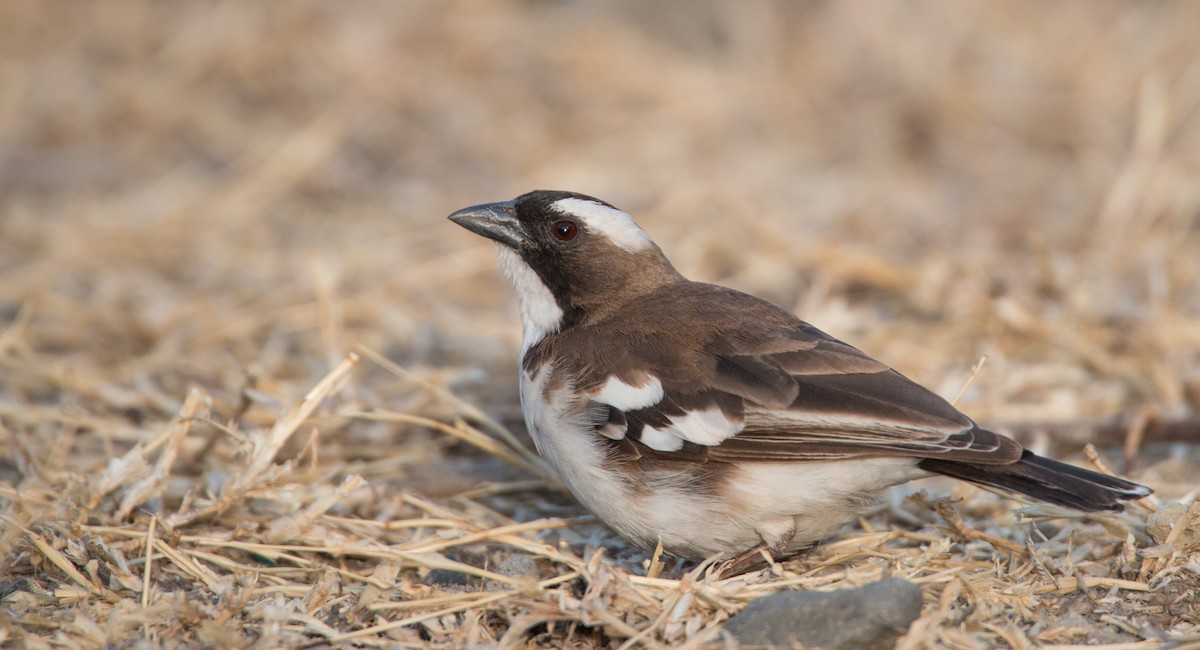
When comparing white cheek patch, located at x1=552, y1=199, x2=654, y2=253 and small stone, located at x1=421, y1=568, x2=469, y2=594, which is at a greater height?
white cheek patch, located at x1=552, y1=199, x2=654, y2=253

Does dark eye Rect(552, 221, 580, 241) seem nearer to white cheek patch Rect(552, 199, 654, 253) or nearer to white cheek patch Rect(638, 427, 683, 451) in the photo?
white cheek patch Rect(552, 199, 654, 253)

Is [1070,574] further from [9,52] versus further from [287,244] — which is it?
[9,52]

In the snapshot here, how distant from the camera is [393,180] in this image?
10711mm

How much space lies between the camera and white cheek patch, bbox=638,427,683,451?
447 centimetres

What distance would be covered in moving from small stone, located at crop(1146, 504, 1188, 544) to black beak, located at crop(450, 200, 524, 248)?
2972mm

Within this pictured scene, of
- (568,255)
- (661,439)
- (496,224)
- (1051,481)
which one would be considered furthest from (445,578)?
(1051,481)

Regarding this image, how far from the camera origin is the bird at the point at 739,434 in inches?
164

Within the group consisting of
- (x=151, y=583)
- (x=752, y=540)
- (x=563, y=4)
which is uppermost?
(x=563, y=4)

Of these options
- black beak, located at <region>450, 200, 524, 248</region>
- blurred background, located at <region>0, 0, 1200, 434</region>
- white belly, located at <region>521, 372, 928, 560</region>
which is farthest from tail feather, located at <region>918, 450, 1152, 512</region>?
black beak, located at <region>450, 200, 524, 248</region>

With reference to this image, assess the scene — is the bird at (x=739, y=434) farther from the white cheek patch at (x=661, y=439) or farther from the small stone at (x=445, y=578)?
the small stone at (x=445, y=578)

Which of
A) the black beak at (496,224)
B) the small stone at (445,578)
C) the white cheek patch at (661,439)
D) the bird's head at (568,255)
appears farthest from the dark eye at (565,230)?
the small stone at (445,578)

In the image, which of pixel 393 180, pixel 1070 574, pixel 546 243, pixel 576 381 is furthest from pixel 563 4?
pixel 1070 574

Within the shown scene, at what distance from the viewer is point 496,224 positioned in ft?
17.9

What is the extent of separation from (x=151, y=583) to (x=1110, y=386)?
5.09 meters
